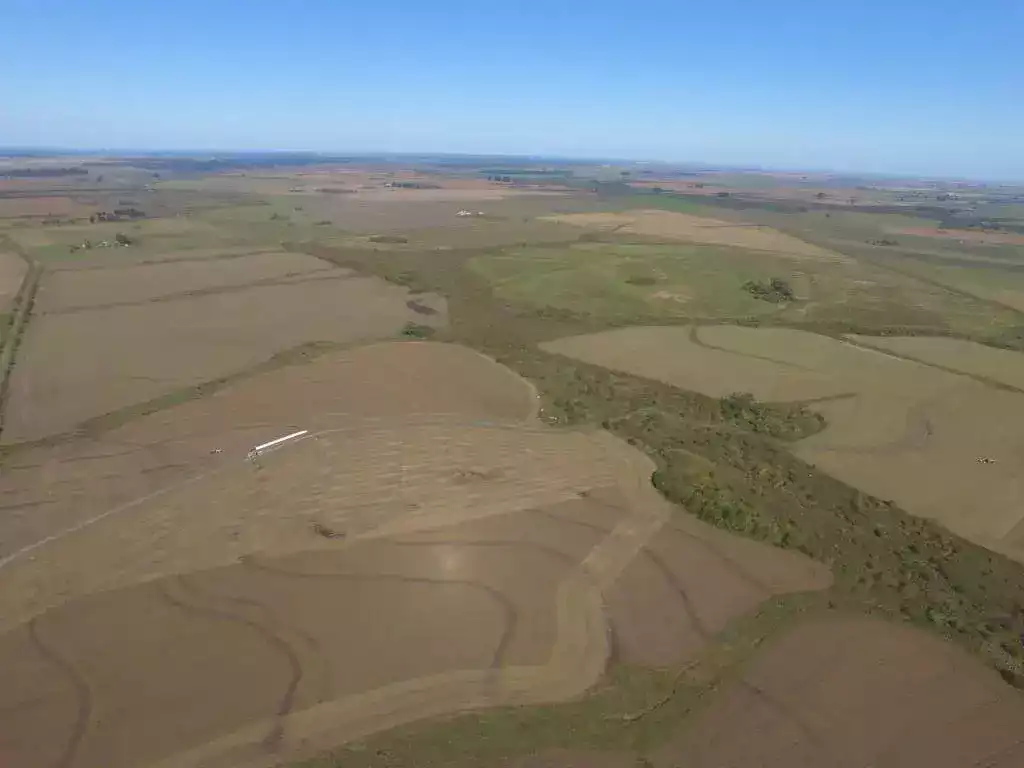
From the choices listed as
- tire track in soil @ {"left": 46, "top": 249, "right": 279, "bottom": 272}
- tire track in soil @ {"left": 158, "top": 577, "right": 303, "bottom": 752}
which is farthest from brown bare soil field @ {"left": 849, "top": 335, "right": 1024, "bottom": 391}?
tire track in soil @ {"left": 46, "top": 249, "right": 279, "bottom": 272}

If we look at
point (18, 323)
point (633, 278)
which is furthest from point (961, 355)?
point (18, 323)

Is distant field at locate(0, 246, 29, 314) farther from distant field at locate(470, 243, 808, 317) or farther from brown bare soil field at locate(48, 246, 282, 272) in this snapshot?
distant field at locate(470, 243, 808, 317)

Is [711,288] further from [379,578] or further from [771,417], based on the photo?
[379,578]

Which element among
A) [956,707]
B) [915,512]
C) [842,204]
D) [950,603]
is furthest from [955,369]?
[842,204]

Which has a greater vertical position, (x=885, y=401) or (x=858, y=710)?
(x=885, y=401)

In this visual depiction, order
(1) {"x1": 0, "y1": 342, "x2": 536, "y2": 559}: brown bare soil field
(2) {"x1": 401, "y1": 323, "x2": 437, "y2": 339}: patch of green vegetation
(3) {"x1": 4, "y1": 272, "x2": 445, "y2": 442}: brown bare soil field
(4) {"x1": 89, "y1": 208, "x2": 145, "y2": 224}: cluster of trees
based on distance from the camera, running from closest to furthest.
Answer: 1. (1) {"x1": 0, "y1": 342, "x2": 536, "y2": 559}: brown bare soil field
2. (3) {"x1": 4, "y1": 272, "x2": 445, "y2": 442}: brown bare soil field
3. (2) {"x1": 401, "y1": 323, "x2": 437, "y2": 339}: patch of green vegetation
4. (4) {"x1": 89, "y1": 208, "x2": 145, "y2": 224}: cluster of trees

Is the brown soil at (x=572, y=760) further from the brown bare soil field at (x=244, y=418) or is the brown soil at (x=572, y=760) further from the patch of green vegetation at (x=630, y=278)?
the patch of green vegetation at (x=630, y=278)

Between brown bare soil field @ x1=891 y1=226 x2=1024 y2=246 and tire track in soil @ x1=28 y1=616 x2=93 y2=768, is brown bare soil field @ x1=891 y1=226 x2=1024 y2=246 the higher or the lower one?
the higher one

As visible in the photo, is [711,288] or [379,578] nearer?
[379,578]
